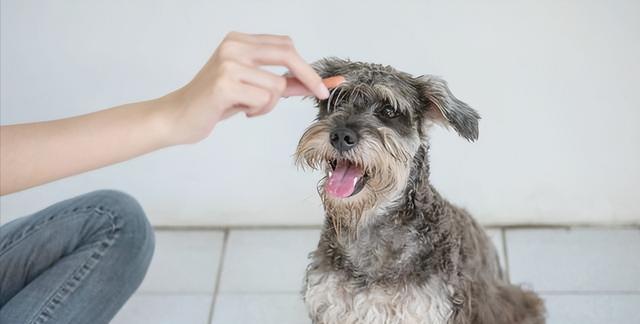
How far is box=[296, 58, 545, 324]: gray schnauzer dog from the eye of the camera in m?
1.67

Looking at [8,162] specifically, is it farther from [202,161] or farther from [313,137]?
[202,161]

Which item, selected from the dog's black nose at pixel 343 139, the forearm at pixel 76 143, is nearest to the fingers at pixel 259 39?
the forearm at pixel 76 143

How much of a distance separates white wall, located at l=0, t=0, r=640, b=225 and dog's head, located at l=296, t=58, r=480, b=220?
0.62 m

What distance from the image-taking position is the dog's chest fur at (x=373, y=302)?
181 cm

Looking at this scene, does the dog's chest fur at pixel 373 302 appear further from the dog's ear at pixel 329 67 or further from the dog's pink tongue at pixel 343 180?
the dog's ear at pixel 329 67

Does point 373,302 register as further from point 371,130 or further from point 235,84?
point 235,84

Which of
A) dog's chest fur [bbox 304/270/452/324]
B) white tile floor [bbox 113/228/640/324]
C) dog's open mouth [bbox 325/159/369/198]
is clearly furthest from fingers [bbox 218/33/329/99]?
white tile floor [bbox 113/228/640/324]

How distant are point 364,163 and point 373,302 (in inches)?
15.3

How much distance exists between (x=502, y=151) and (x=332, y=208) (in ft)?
3.35

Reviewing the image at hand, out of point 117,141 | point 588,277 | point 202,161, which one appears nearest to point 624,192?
point 588,277

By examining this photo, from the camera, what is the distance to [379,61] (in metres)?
2.38

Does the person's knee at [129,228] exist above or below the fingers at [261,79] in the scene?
below

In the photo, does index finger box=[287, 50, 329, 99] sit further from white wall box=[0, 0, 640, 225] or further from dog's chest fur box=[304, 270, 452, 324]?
white wall box=[0, 0, 640, 225]

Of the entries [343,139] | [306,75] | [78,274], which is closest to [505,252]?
[343,139]
